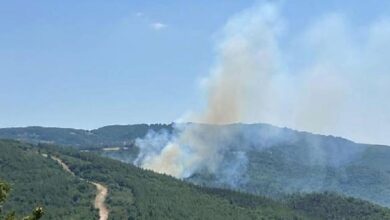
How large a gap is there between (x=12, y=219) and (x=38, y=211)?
7.09ft

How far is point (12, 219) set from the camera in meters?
44.6

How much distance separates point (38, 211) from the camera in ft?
143

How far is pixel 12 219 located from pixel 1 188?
84.5 inches

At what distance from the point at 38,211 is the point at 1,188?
3235 millimetres

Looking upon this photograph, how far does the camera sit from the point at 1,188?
45.0m
